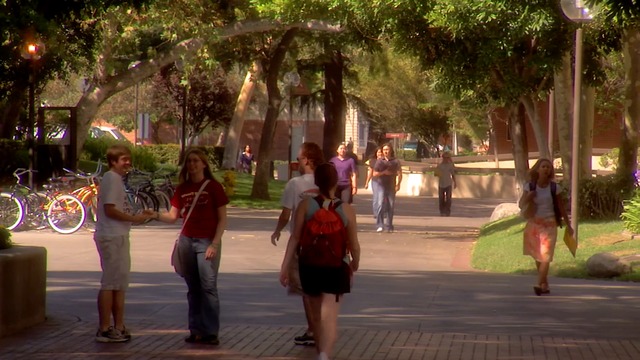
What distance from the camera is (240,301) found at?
12.0 meters

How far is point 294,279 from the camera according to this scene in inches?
352

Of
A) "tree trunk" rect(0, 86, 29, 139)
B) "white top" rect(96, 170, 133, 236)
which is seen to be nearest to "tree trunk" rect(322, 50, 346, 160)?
"tree trunk" rect(0, 86, 29, 139)

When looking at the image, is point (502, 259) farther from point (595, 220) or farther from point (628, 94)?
point (628, 94)

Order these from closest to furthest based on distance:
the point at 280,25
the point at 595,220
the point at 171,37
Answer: the point at 595,220 → the point at 171,37 → the point at 280,25

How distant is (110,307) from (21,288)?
977 mm

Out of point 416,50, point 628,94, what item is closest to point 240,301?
point 416,50

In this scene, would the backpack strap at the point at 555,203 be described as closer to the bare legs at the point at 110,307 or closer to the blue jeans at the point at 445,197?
the bare legs at the point at 110,307

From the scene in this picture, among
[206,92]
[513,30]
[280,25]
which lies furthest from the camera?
[206,92]

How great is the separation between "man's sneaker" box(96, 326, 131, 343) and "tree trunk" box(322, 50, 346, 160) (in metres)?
30.7

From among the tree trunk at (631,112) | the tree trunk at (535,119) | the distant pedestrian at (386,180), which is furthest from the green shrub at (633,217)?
the distant pedestrian at (386,180)

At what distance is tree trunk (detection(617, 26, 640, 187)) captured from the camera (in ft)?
69.7

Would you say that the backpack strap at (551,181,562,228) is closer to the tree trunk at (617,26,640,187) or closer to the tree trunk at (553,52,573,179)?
the tree trunk at (617,26,640,187)

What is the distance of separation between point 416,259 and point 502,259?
4.59 feet

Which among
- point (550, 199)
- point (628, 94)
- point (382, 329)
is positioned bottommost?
point (382, 329)
